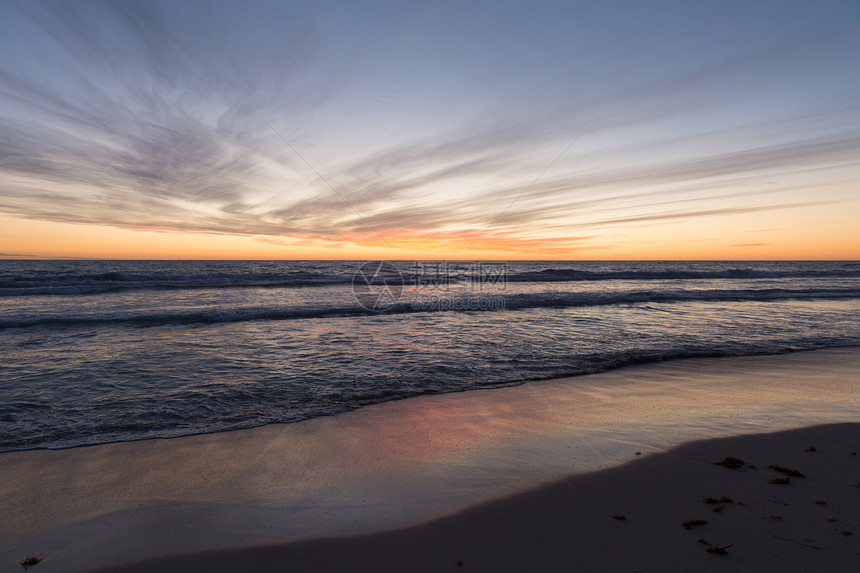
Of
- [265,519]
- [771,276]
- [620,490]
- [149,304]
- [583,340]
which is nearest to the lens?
[265,519]

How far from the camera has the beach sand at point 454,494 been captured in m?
2.87

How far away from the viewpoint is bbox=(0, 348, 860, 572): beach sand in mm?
2869

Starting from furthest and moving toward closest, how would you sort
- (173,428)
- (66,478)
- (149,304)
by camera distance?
(149,304)
(173,428)
(66,478)

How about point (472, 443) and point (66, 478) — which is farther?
point (472, 443)

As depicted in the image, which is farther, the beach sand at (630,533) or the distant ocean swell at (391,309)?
the distant ocean swell at (391,309)

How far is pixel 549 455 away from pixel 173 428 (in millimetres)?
5175

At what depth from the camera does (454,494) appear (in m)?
3.68

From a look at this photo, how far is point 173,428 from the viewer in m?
5.24

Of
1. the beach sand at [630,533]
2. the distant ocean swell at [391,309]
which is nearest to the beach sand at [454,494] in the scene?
the beach sand at [630,533]

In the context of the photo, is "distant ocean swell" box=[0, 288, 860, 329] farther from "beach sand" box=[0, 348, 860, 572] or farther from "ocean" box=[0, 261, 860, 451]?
"beach sand" box=[0, 348, 860, 572]

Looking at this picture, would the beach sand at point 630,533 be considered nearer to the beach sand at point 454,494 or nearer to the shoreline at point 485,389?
the beach sand at point 454,494

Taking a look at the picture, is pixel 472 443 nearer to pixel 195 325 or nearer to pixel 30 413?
pixel 30 413

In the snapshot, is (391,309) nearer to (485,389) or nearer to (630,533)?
(485,389)

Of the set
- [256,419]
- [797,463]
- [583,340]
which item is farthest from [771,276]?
[256,419]
